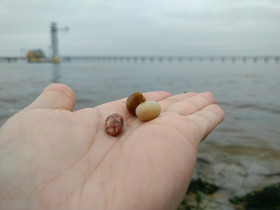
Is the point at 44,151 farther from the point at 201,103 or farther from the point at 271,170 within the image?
the point at 271,170

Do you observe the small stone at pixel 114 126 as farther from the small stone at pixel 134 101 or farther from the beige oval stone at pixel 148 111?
the small stone at pixel 134 101

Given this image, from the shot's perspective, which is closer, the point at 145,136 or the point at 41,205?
the point at 41,205

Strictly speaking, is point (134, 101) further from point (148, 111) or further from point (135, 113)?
point (148, 111)

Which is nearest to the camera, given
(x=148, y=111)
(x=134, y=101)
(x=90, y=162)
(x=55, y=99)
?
(x=90, y=162)

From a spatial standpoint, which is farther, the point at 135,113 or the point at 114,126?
the point at 135,113

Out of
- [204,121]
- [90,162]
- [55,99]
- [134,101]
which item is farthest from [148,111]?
[55,99]

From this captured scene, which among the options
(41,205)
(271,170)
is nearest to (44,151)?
(41,205)

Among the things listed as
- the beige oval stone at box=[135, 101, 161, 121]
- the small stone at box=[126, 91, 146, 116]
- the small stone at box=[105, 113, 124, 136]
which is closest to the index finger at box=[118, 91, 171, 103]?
the small stone at box=[126, 91, 146, 116]
